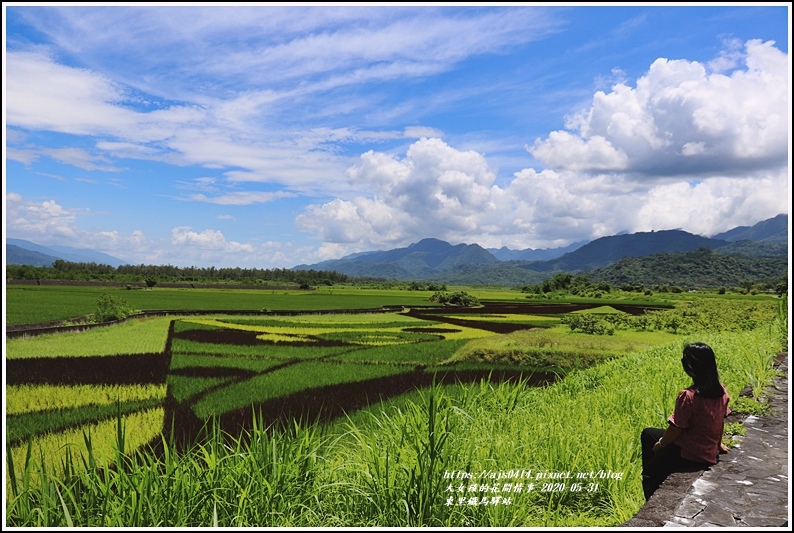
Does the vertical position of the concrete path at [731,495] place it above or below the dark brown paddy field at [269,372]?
above

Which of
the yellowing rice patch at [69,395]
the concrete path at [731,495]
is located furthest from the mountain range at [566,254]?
the concrete path at [731,495]

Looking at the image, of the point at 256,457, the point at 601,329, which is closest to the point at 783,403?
the point at 256,457

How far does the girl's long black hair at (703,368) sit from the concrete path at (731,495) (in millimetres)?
784

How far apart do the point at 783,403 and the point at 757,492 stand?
3908mm

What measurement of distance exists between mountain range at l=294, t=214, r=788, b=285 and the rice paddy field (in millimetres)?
16821

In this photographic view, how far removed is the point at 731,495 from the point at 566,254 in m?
47.0

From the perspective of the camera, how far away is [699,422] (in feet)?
12.9

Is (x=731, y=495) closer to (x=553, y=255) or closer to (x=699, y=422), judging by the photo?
(x=699, y=422)

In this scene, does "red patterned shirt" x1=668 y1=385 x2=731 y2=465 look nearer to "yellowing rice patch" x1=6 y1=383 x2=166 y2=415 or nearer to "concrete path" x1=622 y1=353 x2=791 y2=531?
"concrete path" x1=622 y1=353 x2=791 y2=531

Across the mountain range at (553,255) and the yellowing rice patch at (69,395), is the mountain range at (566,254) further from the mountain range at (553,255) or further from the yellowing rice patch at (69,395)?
the yellowing rice patch at (69,395)

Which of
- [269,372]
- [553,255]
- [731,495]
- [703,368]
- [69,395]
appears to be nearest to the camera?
[703,368]

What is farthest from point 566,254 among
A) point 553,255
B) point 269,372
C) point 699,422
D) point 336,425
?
point 699,422

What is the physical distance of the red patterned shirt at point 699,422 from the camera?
3828mm

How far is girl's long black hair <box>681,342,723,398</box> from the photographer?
366cm
